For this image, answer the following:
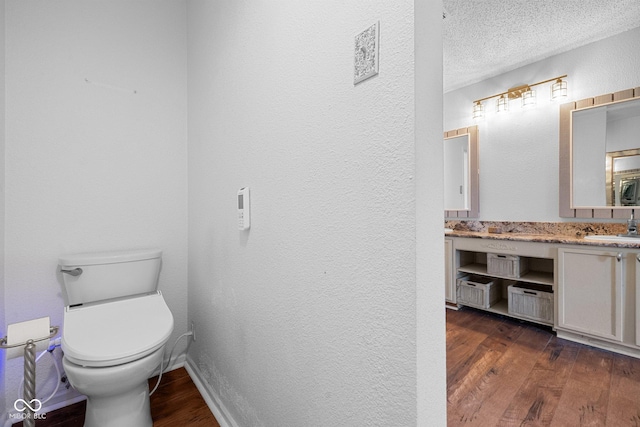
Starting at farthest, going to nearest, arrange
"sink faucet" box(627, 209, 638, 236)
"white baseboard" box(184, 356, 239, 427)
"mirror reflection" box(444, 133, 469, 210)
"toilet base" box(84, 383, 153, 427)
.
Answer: "mirror reflection" box(444, 133, 469, 210) → "sink faucet" box(627, 209, 638, 236) → "white baseboard" box(184, 356, 239, 427) → "toilet base" box(84, 383, 153, 427)

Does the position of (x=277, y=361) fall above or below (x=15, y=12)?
below

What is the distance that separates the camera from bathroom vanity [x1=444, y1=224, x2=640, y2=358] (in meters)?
1.87

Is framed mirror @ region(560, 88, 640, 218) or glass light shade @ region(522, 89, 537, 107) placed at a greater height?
glass light shade @ region(522, 89, 537, 107)

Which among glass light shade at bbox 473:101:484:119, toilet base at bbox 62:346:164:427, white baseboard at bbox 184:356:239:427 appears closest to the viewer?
toilet base at bbox 62:346:164:427

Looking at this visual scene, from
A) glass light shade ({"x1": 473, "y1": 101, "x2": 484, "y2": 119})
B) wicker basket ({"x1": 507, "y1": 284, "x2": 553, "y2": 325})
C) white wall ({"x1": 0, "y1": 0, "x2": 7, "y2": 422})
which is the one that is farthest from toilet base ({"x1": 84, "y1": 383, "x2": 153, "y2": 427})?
glass light shade ({"x1": 473, "y1": 101, "x2": 484, "y2": 119})

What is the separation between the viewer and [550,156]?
253 cm

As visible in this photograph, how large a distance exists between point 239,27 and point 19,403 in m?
2.14

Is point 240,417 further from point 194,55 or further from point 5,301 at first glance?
point 194,55

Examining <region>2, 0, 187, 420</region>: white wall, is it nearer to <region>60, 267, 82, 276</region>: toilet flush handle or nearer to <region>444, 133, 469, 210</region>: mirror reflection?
<region>60, 267, 82, 276</region>: toilet flush handle

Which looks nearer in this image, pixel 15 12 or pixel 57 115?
pixel 15 12

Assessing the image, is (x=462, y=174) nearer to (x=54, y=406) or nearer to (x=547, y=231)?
(x=547, y=231)

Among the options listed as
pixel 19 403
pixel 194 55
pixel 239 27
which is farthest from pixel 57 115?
pixel 19 403

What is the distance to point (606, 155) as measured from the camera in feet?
7.39

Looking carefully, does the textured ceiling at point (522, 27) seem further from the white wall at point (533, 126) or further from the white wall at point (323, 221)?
the white wall at point (323, 221)
